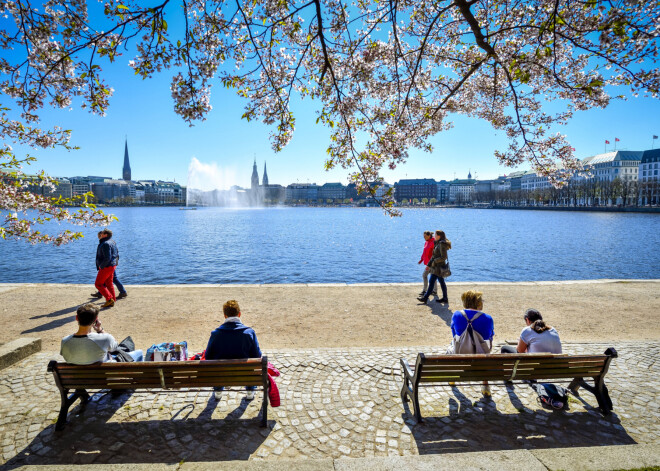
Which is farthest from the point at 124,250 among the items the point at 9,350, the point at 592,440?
the point at 592,440

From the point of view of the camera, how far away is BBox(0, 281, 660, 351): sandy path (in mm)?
8312

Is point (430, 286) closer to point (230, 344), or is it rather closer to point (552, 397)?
point (552, 397)

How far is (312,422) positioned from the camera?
15.6 ft

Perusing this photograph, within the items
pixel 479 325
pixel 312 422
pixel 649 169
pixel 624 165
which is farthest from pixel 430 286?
pixel 624 165

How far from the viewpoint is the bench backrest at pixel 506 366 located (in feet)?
15.6

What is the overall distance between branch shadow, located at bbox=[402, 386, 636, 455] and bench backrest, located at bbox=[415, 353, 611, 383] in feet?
1.64

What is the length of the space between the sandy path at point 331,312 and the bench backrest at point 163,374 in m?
2.91

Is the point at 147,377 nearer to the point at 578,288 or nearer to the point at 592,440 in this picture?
the point at 592,440

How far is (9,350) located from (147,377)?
11.5ft

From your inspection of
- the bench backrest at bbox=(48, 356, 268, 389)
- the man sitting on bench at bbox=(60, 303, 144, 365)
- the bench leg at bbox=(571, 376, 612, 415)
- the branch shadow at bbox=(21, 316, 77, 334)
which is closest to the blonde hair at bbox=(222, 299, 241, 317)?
the bench backrest at bbox=(48, 356, 268, 389)

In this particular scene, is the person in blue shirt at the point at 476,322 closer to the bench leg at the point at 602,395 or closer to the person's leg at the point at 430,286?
the bench leg at the point at 602,395

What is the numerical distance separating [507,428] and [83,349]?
541 centimetres

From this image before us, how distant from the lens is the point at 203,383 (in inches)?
185

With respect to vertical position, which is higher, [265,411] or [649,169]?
[649,169]
